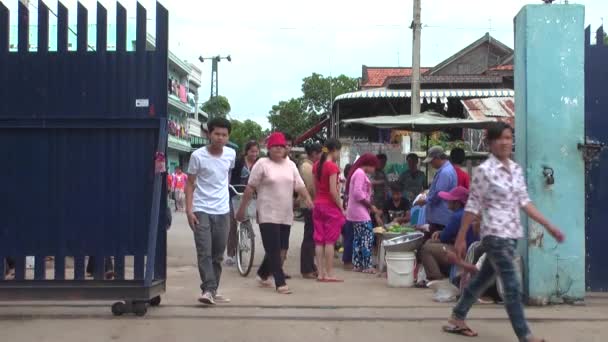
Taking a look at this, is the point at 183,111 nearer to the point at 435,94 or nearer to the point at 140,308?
the point at 435,94

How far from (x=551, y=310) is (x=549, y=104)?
191cm

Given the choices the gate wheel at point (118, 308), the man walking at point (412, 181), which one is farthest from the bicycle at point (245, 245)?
the gate wheel at point (118, 308)

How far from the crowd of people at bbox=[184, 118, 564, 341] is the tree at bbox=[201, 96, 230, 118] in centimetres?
3888

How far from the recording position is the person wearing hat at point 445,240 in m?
7.41

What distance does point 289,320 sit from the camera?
6117 millimetres

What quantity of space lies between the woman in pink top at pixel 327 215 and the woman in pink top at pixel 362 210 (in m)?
0.51

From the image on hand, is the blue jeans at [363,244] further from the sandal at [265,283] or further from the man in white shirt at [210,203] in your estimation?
the man in white shirt at [210,203]

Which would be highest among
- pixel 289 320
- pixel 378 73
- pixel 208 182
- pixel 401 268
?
pixel 378 73

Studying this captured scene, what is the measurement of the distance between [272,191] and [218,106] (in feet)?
154

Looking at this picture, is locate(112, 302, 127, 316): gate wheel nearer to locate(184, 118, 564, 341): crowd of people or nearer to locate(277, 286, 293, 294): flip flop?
locate(184, 118, 564, 341): crowd of people

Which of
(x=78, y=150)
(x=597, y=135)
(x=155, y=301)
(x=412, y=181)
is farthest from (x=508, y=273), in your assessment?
(x=412, y=181)

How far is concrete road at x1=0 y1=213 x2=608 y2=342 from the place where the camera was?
5605 mm

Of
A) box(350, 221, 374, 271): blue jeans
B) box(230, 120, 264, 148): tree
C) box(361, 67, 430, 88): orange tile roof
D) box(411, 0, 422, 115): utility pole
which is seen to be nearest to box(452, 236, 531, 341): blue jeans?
box(350, 221, 374, 271): blue jeans

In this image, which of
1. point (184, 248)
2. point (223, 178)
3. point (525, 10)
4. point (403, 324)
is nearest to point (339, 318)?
point (403, 324)
